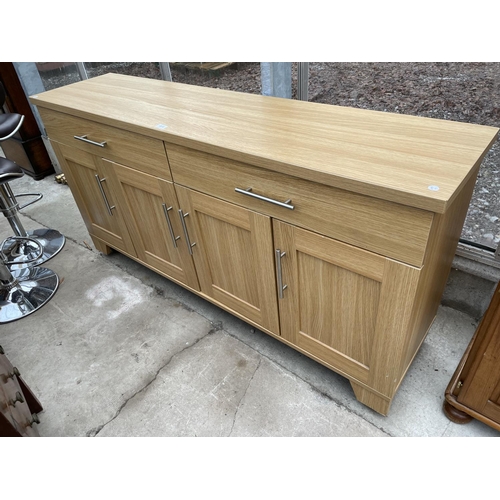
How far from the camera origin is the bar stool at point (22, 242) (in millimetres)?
2346

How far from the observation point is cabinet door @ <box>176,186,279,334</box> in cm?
146

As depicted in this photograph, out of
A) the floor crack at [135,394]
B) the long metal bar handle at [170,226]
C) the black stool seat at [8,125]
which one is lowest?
Result: the floor crack at [135,394]

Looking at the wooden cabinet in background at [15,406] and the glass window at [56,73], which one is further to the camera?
the glass window at [56,73]

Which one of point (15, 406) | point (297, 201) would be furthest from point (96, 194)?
point (297, 201)

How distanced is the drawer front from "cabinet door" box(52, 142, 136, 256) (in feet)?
0.21

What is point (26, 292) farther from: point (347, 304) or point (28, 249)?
point (347, 304)

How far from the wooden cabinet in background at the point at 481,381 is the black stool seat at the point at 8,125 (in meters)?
2.38

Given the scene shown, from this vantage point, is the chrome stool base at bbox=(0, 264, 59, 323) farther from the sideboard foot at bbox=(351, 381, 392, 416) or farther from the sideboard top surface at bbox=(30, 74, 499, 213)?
the sideboard foot at bbox=(351, 381, 392, 416)

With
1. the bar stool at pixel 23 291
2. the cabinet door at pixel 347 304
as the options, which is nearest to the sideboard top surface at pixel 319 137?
the cabinet door at pixel 347 304

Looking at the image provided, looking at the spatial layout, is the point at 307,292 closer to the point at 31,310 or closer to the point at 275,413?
the point at 275,413

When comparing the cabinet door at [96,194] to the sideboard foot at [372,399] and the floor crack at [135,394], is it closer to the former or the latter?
the floor crack at [135,394]

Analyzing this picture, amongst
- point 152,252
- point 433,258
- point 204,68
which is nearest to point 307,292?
point 433,258

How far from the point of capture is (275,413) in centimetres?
161

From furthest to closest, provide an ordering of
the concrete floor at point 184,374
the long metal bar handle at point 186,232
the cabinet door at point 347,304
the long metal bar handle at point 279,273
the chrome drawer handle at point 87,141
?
the chrome drawer handle at point 87,141, the long metal bar handle at point 186,232, the concrete floor at point 184,374, the long metal bar handle at point 279,273, the cabinet door at point 347,304
